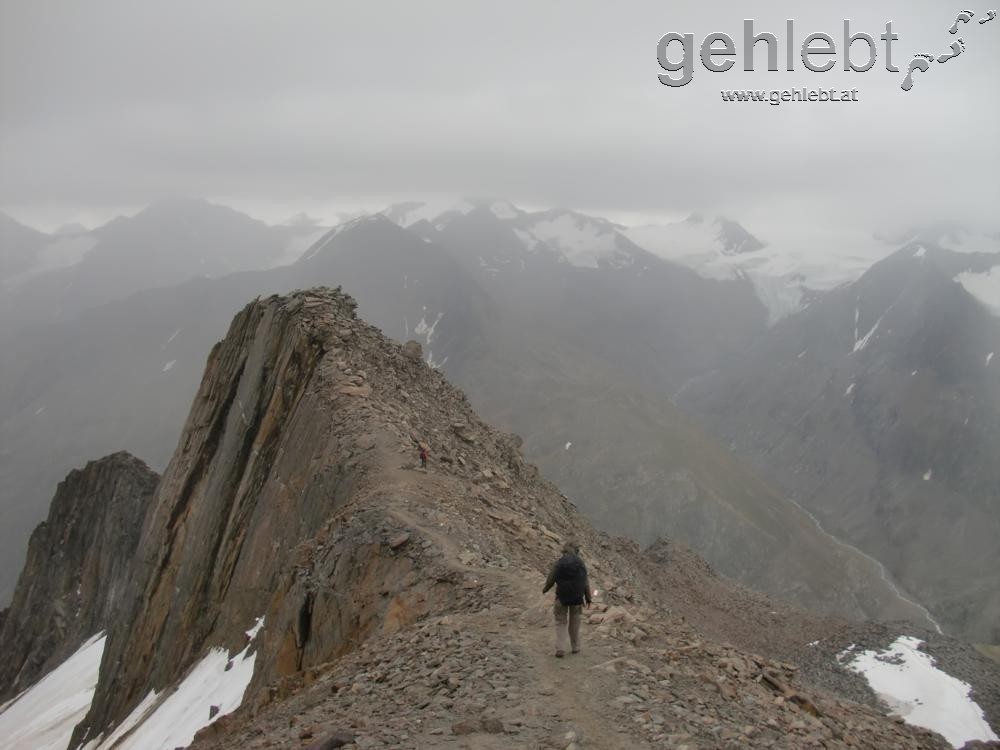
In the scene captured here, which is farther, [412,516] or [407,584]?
[412,516]

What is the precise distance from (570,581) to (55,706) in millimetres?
56388

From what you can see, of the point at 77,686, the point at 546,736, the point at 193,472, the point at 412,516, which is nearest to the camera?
the point at 546,736

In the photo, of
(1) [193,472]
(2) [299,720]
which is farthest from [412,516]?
(1) [193,472]

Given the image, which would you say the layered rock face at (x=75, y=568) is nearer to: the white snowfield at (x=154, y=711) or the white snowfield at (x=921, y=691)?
the white snowfield at (x=154, y=711)

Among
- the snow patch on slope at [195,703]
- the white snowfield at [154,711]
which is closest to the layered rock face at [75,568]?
the white snowfield at [154,711]

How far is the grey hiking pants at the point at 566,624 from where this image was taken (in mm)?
17188

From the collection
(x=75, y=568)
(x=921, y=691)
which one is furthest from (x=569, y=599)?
(x=75, y=568)

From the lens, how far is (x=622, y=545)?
207ft

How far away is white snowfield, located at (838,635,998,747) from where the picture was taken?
145 ft

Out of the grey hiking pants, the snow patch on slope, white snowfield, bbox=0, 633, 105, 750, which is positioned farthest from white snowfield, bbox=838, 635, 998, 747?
white snowfield, bbox=0, 633, 105, 750


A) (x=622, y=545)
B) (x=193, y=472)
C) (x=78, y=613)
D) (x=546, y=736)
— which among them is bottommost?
(x=78, y=613)

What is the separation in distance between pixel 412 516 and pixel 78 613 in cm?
6707

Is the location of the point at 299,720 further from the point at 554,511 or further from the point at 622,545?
the point at 622,545

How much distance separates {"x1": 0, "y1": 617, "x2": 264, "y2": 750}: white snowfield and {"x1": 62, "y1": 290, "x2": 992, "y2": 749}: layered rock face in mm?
1003
